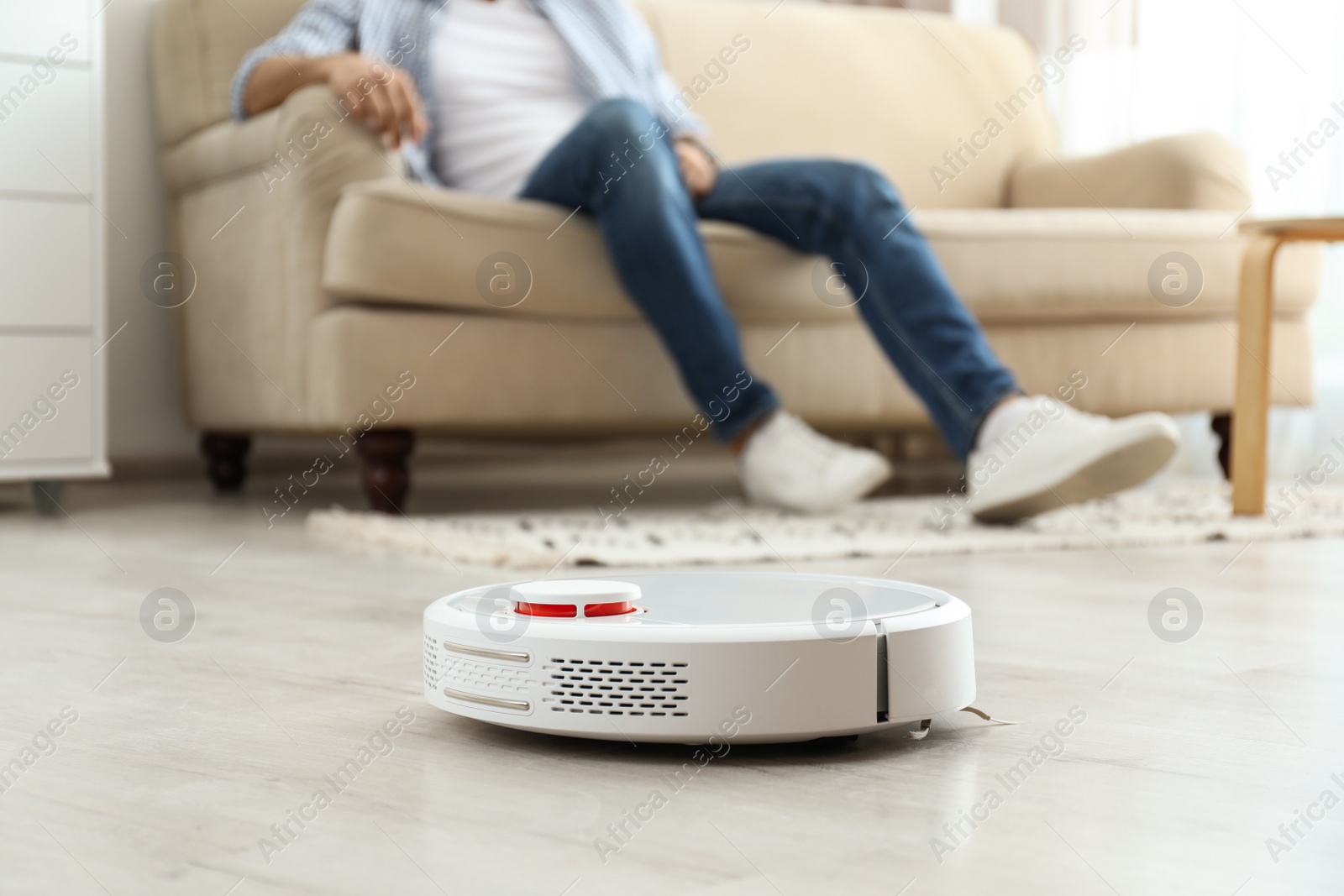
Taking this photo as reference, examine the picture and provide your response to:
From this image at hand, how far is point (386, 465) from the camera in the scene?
1859 mm

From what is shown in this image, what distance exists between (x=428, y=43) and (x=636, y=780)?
1.69 metres

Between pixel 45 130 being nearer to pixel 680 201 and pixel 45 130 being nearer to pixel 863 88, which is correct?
pixel 680 201

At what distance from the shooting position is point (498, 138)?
2.08m

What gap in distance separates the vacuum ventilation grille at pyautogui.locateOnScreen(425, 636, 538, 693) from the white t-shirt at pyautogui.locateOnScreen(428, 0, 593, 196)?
141cm

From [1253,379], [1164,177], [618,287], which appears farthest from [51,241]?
[1164,177]

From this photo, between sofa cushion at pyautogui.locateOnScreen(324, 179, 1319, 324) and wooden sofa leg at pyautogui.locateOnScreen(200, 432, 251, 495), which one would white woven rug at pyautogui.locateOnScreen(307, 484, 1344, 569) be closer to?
sofa cushion at pyautogui.locateOnScreen(324, 179, 1319, 324)

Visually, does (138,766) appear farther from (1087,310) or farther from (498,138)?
(1087,310)

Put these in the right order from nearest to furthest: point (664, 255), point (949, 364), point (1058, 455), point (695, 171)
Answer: point (1058, 455) → point (949, 364) → point (664, 255) → point (695, 171)

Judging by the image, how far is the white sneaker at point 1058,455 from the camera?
1534 millimetres

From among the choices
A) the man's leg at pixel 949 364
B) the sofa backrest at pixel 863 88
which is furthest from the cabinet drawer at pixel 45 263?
the sofa backrest at pixel 863 88

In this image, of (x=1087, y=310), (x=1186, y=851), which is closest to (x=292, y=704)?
(x=1186, y=851)

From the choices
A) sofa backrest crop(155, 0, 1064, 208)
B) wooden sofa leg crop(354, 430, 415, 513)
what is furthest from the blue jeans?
sofa backrest crop(155, 0, 1064, 208)

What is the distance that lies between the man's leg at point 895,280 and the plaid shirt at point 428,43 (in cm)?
28

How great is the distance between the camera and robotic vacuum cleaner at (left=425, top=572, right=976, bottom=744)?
615 mm
